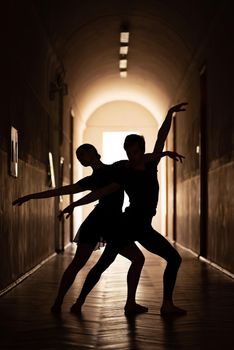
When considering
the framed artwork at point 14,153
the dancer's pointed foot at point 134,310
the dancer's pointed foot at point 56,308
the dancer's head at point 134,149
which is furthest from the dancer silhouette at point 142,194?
the framed artwork at point 14,153

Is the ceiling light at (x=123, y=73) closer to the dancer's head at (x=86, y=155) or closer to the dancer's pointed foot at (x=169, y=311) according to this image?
the dancer's head at (x=86, y=155)

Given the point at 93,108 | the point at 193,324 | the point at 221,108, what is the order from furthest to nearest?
the point at 93,108 → the point at 221,108 → the point at 193,324

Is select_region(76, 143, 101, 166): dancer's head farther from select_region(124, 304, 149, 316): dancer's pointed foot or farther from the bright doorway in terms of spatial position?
the bright doorway

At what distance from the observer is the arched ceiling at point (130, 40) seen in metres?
13.0

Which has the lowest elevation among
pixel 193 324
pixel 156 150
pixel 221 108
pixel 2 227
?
pixel 193 324

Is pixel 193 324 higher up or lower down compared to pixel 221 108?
lower down

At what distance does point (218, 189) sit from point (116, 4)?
377 cm

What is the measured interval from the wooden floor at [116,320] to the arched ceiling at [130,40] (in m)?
4.24

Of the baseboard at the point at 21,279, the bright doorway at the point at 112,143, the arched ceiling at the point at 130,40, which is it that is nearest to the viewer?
the baseboard at the point at 21,279

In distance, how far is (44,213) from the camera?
13.9 metres

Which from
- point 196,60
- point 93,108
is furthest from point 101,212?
point 93,108

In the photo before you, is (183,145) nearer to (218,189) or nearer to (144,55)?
(144,55)

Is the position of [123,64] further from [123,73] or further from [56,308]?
[56,308]

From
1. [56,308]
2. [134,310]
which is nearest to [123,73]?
[56,308]
